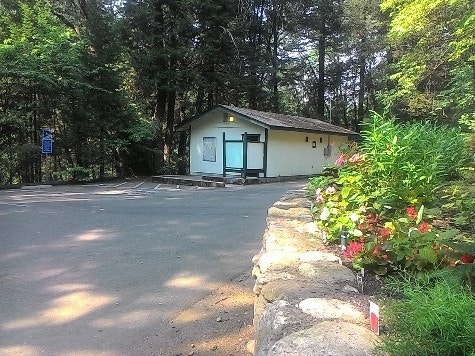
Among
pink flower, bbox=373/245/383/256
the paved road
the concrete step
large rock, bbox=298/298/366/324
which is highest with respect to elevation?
pink flower, bbox=373/245/383/256

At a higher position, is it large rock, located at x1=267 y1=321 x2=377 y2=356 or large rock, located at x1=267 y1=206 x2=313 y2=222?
large rock, located at x1=267 y1=206 x2=313 y2=222

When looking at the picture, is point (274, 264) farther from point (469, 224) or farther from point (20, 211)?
point (20, 211)

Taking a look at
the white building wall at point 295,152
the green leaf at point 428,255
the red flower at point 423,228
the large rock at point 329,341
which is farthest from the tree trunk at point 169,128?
the large rock at point 329,341

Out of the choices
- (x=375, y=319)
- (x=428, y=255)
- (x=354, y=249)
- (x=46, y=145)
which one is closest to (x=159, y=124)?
(x=46, y=145)

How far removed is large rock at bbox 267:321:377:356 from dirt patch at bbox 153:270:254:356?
1424mm

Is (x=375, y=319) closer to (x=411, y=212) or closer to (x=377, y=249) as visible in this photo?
(x=377, y=249)

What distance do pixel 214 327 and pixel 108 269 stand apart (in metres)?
1.89

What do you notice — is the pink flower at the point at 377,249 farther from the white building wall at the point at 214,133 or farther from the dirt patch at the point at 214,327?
the white building wall at the point at 214,133

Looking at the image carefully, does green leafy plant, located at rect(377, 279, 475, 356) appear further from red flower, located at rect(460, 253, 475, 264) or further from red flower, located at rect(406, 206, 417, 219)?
red flower, located at rect(406, 206, 417, 219)

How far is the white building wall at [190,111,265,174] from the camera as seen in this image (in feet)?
61.5

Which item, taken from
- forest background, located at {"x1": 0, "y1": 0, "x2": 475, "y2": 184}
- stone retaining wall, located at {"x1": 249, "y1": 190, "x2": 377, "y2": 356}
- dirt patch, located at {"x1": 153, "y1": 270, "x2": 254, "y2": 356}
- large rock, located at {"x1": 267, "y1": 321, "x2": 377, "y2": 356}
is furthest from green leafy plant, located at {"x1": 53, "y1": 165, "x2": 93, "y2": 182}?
large rock, located at {"x1": 267, "y1": 321, "x2": 377, "y2": 356}

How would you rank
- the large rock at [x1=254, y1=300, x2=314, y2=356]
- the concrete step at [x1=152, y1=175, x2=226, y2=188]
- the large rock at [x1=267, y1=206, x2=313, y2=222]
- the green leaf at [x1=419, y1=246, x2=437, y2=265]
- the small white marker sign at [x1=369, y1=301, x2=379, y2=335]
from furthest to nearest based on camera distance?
the concrete step at [x1=152, y1=175, x2=226, y2=188]
the large rock at [x1=267, y1=206, x2=313, y2=222]
the green leaf at [x1=419, y1=246, x2=437, y2=265]
the large rock at [x1=254, y1=300, x2=314, y2=356]
the small white marker sign at [x1=369, y1=301, x2=379, y2=335]

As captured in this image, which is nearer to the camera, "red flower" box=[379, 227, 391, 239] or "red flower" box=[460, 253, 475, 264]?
"red flower" box=[460, 253, 475, 264]

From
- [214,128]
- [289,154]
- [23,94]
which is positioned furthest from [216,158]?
[23,94]
